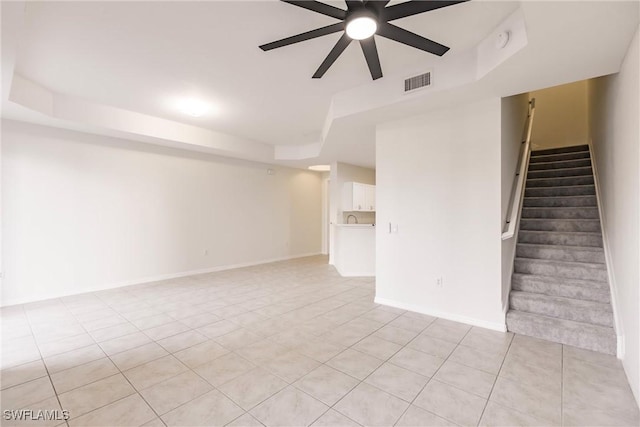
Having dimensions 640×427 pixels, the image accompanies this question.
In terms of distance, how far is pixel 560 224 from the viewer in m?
3.85

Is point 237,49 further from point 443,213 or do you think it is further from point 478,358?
point 478,358

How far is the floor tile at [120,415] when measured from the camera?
176cm

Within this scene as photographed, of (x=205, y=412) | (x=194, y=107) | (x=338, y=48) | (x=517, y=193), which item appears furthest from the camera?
(x=194, y=107)

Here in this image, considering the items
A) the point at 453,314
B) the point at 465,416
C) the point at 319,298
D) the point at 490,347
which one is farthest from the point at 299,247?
the point at 465,416

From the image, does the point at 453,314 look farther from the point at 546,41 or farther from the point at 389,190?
the point at 546,41

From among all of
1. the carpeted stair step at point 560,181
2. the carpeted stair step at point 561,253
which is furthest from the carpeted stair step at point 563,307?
the carpeted stair step at point 560,181

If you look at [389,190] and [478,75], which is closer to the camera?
[478,75]

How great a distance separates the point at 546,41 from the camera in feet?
6.88

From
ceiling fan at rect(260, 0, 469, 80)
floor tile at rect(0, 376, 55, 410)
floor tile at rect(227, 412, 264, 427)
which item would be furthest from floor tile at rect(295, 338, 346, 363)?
ceiling fan at rect(260, 0, 469, 80)

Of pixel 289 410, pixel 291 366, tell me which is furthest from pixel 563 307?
pixel 289 410

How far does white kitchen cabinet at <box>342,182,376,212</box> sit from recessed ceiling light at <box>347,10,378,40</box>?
4.71 metres

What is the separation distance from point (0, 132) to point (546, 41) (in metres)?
6.30

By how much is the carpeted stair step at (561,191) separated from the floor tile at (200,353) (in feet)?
16.3

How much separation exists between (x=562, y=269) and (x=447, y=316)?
139 cm
